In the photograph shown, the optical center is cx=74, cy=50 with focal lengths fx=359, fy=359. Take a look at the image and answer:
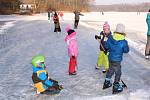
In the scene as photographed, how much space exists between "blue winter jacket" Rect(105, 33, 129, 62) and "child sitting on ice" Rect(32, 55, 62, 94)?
1.34 metres

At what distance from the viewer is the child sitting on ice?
7191mm

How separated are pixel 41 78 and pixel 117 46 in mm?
1659

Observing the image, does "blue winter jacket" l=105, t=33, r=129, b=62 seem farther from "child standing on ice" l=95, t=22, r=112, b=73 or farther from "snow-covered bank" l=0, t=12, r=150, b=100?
"child standing on ice" l=95, t=22, r=112, b=73

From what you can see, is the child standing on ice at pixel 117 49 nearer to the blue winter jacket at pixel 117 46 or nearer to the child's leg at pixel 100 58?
the blue winter jacket at pixel 117 46

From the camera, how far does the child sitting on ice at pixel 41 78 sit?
23.6 feet

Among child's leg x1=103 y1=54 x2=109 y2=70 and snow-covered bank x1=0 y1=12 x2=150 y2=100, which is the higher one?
child's leg x1=103 y1=54 x2=109 y2=70

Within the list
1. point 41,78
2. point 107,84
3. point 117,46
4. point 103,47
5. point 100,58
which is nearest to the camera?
point 117,46

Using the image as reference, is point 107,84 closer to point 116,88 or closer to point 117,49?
point 116,88

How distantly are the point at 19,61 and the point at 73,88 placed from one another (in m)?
4.30

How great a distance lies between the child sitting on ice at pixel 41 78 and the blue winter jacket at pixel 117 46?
1342mm

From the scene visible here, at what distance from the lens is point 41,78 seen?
7.26 meters

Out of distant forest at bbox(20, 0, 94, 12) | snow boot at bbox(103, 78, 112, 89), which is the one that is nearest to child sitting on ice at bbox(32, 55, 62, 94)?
snow boot at bbox(103, 78, 112, 89)

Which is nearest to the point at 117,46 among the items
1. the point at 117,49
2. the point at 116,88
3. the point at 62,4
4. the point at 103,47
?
the point at 117,49

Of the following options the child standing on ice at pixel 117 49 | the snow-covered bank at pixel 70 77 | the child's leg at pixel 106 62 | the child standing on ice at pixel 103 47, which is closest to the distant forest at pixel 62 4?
the snow-covered bank at pixel 70 77
